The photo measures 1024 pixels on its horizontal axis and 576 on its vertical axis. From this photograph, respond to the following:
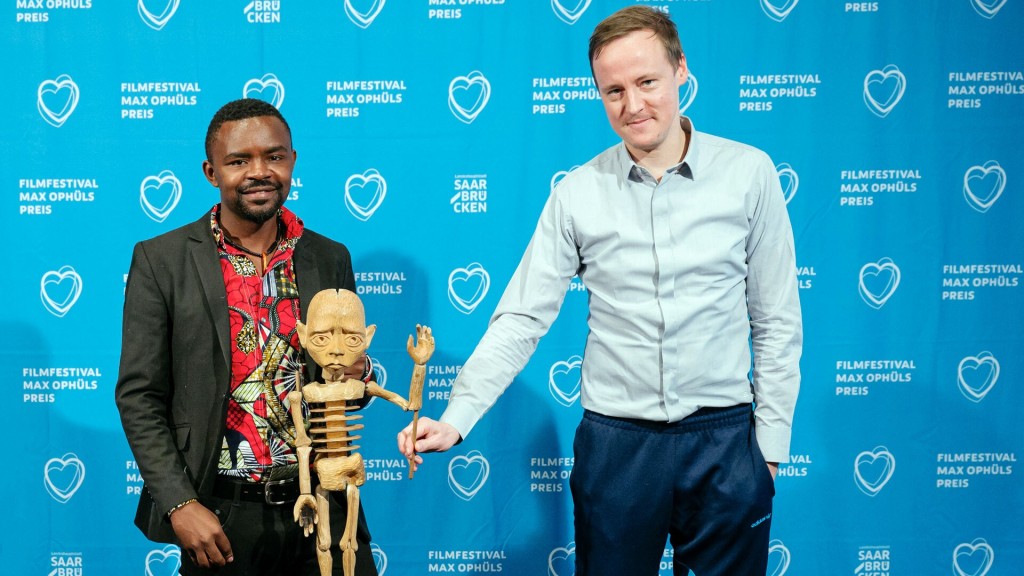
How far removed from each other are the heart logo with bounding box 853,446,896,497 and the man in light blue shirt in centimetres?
131

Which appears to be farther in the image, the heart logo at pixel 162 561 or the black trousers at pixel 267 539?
the heart logo at pixel 162 561

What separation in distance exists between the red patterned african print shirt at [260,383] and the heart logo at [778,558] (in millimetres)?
1933

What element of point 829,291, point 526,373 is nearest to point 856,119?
point 829,291

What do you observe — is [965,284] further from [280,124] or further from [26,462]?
[26,462]

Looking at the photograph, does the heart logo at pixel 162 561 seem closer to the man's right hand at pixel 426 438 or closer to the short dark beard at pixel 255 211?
the short dark beard at pixel 255 211

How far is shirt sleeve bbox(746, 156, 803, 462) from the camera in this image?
1939mm

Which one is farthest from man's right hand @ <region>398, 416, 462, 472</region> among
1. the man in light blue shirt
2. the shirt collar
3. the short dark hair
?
the short dark hair

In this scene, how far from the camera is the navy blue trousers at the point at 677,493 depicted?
1.89 metres

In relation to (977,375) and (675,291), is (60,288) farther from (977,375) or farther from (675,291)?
(977,375)

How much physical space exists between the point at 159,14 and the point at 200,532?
77.5 inches

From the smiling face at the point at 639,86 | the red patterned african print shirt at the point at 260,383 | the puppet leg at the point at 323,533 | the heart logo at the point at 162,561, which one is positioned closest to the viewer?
the puppet leg at the point at 323,533

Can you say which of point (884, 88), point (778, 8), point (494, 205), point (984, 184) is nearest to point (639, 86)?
point (494, 205)

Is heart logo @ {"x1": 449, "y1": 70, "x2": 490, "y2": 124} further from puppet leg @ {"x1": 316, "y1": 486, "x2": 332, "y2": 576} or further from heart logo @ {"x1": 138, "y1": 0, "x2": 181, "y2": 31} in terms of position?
puppet leg @ {"x1": 316, "y1": 486, "x2": 332, "y2": 576}

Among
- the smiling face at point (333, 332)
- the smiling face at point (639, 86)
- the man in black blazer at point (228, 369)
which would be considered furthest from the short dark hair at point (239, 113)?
the smiling face at point (639, 86)
